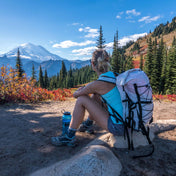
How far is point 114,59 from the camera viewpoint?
3488cm

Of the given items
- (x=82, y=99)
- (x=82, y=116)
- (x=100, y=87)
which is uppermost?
(x=100, y=87)

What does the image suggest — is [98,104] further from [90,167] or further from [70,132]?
[90,167]

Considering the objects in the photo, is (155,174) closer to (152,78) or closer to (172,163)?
(172,163)

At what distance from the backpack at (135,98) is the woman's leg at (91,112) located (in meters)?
0.37

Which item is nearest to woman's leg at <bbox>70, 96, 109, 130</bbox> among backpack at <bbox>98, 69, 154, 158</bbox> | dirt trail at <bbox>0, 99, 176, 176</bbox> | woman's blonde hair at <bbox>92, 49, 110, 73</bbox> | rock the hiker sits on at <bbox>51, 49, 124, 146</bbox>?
rock the hiker sits on at <bbox>51, 49, 124, 146</bbox>

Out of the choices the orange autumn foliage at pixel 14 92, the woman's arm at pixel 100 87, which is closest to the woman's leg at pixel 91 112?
the woman's arm at pixel 100 87

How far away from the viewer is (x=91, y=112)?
2.64 m

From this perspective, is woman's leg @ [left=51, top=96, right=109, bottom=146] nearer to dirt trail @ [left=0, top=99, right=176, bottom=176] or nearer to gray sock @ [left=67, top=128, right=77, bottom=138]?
gray sock @ [left=67, top=128, right=77, bottom=138]

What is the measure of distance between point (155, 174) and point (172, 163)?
448 mm

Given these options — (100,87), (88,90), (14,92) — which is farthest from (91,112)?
(14,92)

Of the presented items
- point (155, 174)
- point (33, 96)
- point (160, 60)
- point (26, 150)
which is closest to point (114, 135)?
point (155, 174)

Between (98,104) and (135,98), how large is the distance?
30.0 inches

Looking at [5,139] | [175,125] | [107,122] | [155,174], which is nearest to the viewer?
[155,174]

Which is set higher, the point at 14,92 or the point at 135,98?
the point at 135,98
